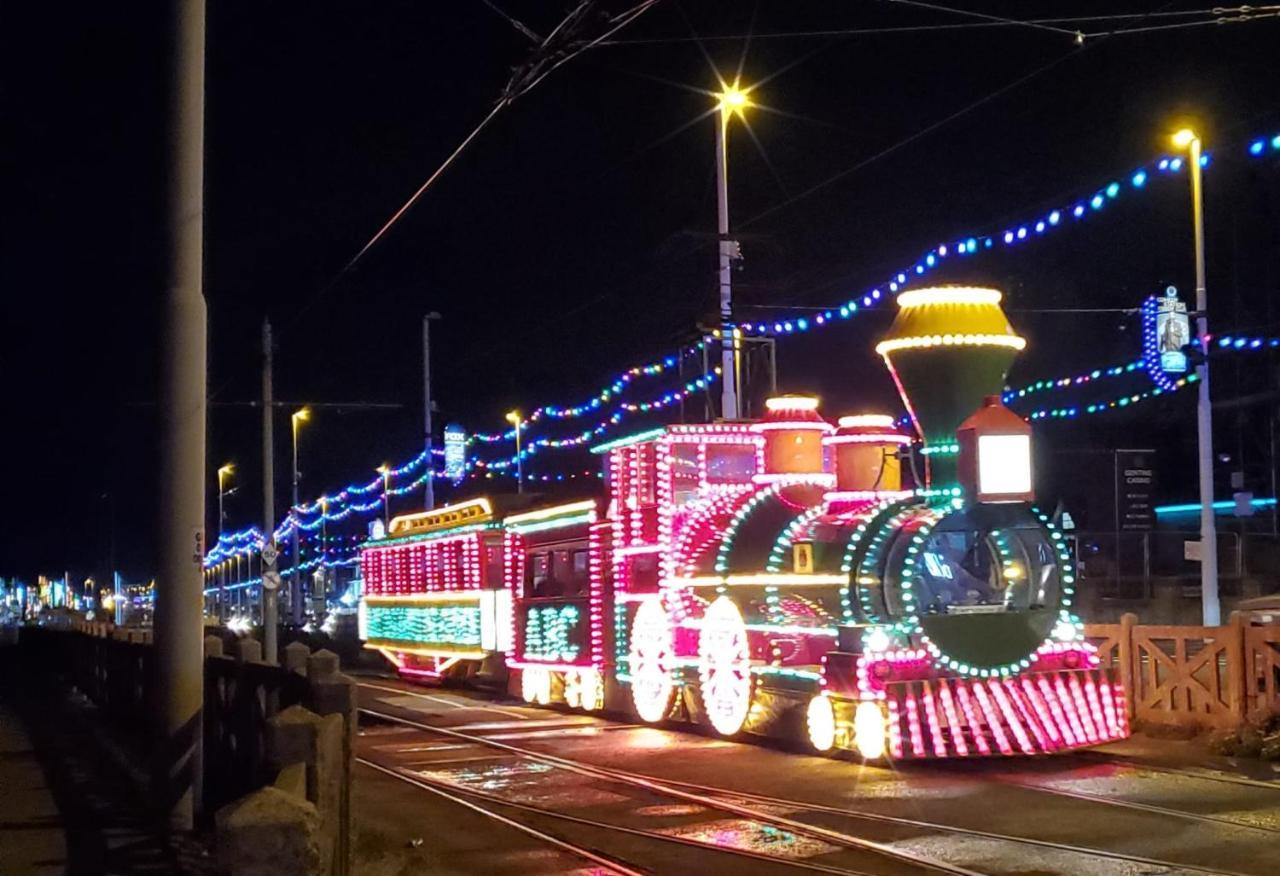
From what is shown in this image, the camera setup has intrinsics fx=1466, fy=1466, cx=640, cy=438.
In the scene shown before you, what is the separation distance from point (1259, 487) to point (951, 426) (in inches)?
1322

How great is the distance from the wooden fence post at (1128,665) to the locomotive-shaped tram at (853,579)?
6.07ft

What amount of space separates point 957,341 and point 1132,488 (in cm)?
1449

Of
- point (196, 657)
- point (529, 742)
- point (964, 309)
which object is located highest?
point (964, 309)

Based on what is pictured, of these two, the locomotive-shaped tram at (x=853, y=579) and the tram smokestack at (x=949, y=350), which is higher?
the tram smokestack at (x=949, y=350)

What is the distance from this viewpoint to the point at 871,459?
1538 centimetres

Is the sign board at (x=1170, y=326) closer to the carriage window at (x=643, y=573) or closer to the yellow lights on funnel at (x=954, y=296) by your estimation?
the carriage window at (x=643, y=573)

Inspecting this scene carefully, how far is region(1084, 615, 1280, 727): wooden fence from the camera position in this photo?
14109 mm

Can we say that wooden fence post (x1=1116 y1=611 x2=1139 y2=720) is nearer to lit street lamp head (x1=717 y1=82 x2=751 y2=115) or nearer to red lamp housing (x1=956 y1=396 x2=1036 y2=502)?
red lamp housing (x1=956 y1=396 x2=1036 y2=502)

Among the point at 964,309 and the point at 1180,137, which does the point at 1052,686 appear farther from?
the point at 1180,137

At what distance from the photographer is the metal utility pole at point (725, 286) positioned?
772 inches

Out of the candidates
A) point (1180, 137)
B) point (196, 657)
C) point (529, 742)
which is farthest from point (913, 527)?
point (1180, 137)

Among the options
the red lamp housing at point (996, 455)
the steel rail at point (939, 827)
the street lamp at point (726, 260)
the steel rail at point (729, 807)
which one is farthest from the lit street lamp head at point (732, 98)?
the steel rail at point (939, 827)

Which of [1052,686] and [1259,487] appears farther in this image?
[1259,487]

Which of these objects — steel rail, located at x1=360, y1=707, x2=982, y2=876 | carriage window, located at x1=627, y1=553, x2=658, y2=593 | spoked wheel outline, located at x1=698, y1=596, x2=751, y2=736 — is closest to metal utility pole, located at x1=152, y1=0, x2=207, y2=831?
steel rail, located at x1=360, y1=707, x2=982, y2=876
